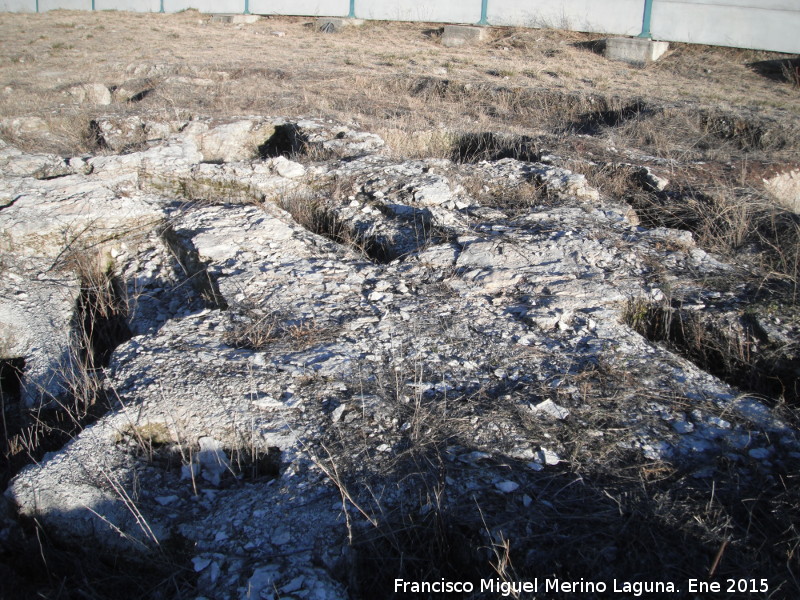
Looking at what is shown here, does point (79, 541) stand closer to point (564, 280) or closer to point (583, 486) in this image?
point (583, 486)

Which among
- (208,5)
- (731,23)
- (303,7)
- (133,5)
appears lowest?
(731,23)

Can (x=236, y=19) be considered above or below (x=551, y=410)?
above

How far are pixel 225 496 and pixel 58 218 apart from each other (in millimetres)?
2775

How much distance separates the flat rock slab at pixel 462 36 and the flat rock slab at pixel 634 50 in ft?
9.19

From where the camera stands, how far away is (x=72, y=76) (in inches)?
342

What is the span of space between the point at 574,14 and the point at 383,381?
12755mm

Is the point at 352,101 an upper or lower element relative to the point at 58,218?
upper

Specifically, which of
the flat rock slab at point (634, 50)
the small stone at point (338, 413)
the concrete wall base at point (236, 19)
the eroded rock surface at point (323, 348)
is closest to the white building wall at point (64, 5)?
the concrete wall base at point (236, 19)

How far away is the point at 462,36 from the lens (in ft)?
42.1

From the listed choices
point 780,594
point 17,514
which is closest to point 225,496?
point 17,514

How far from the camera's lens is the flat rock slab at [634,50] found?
1110cm

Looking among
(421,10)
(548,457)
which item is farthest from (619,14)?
(548,457)

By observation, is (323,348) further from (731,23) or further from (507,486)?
(731,23)

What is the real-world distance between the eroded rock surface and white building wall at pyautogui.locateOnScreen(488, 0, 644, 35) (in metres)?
9.60
